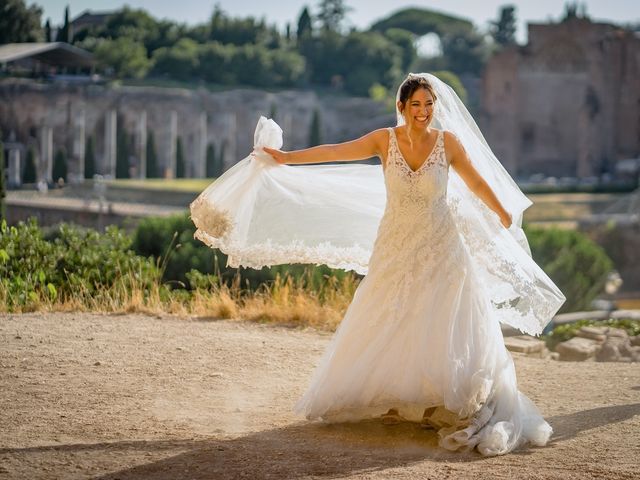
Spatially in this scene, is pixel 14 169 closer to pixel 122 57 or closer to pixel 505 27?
pixel 122 57

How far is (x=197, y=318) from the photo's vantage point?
7.43 metres

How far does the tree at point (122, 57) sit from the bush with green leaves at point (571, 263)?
1425 inches

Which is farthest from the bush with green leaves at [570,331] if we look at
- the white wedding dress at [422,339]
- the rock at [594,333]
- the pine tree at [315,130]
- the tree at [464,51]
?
the tree at [464,51]

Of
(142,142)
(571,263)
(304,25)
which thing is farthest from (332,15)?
(571,263)

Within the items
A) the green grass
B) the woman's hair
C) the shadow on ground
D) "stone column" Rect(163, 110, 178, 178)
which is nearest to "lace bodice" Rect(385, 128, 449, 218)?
the woman's hair

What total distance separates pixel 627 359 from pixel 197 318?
10.4 feet

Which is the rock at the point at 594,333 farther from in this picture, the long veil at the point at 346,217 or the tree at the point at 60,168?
the tree at the point at 60,168

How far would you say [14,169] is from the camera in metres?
41.3

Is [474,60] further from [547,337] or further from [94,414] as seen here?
[94,414]

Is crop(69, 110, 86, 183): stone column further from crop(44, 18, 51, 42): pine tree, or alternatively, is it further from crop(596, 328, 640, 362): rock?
crop(596, 328, 640, 362): rock

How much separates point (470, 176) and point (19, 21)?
1398 inches

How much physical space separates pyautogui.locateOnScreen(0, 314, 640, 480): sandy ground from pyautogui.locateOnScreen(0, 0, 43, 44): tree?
107ft

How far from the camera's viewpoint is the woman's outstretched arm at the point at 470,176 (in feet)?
14.6

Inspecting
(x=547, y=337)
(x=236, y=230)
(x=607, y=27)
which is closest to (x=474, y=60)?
(x=607, y=27)
